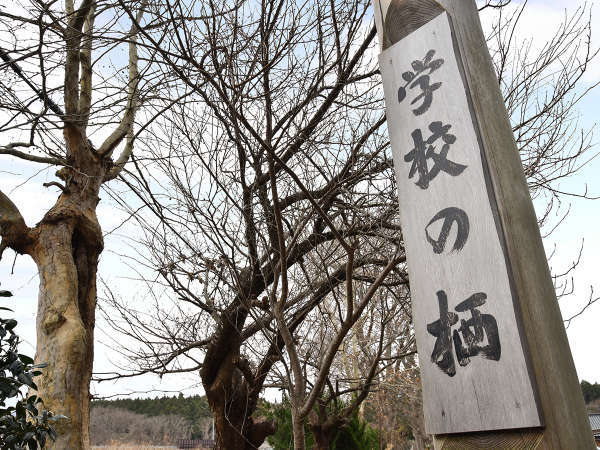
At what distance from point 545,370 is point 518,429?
172 mm

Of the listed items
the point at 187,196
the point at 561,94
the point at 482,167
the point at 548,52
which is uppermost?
the point at 548,52

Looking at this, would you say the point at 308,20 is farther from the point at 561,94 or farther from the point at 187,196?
the point at 561,94

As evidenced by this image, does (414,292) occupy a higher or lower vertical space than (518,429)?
higher

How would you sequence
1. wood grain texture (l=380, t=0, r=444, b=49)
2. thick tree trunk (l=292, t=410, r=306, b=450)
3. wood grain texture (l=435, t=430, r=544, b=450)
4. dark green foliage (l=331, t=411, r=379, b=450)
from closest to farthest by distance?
wood grain texture (l=435, t=430, r=544, b=450) → wood grain texture (l=380, t=0, r=444, b=49) → thick tree trunk (l=292, t=410, r=306, b=450) → dark green foliage (l=331, t=411, r=379, b=450)

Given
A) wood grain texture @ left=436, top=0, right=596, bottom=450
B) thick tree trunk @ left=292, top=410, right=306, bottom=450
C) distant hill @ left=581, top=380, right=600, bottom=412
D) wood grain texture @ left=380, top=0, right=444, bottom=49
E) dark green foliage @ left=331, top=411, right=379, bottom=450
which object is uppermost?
wood grain texture @ left=380, top=0, right=444, bottom=49

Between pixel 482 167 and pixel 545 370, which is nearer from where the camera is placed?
pixel 545 370

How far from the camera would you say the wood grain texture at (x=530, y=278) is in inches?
44.8

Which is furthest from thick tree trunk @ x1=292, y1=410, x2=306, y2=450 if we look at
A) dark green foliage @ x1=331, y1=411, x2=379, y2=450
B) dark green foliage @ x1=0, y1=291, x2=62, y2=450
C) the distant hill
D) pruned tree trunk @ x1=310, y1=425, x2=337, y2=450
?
the distant hill

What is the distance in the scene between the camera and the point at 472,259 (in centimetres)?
132

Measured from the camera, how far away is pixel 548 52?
11.0ft

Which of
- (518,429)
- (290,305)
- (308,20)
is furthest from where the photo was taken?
(290,305)

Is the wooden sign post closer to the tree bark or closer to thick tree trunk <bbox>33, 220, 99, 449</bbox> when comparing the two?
thick tree trunk <bbox>33, 220, 99, 449</bbox>

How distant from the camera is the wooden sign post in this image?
3.82ft

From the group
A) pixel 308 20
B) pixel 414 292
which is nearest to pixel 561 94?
pixel 308 20
